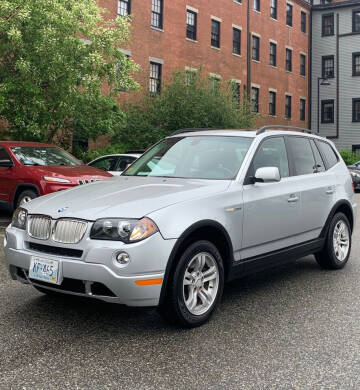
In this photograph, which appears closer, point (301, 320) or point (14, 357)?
point (14, 357)

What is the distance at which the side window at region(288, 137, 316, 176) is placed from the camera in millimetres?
6227

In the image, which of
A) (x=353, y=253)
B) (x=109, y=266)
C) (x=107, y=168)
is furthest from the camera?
(x=107, y=168)

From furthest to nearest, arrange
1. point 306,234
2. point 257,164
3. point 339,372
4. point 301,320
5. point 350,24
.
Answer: point 350,24, point 306,234, point 257,164, point 301,320, point 339,372

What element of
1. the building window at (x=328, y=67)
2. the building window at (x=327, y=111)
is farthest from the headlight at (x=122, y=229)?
the building window at (x=328, y=67)

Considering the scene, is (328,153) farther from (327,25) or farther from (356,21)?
(356,21)

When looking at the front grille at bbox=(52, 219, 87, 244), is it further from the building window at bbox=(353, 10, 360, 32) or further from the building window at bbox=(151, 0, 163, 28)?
the building window at bbox=(353, 10, 360, 32)

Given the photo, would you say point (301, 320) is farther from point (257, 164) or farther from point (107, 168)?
point (107, 168)

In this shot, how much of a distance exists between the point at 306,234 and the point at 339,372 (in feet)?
8.62

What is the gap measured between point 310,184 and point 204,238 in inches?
81.3

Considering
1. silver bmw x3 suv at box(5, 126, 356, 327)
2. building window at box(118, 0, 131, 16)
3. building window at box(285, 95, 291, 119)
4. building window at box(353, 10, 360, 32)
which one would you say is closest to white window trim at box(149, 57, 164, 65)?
building window at box(118, 0, 131, 16)

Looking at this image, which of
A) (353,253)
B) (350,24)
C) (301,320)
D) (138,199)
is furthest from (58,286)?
(350,24)

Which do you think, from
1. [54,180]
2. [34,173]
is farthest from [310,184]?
[34,173]

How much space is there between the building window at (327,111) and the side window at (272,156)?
39808 mm

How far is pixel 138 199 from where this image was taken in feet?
14.6
